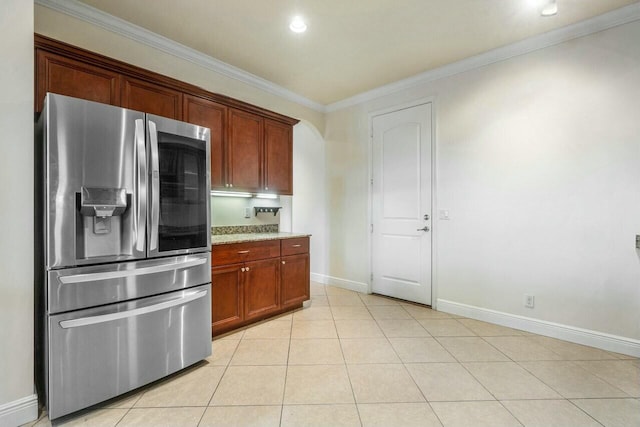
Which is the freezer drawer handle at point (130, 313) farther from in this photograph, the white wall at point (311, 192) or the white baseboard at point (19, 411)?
the white wall at point (311, 192)

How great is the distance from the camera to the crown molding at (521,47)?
238 cm

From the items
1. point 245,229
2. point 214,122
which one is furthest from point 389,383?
point 214,122

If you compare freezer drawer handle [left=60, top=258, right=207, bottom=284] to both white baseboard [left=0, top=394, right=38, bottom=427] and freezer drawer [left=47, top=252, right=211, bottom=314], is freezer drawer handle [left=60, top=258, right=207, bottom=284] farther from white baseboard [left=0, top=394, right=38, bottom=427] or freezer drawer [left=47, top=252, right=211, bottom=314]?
white baseboard [left=0, top=394, right=38, bottom=427]

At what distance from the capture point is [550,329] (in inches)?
107

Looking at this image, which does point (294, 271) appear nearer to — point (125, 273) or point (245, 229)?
point (245, 229)

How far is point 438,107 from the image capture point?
3424mm

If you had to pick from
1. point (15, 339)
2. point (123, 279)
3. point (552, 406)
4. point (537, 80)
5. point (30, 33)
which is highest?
point (537, 80)

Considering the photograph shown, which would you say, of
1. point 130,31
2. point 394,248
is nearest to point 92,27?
point 130,31

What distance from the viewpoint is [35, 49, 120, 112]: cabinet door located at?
76.5 inches

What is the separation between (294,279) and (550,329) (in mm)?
2585

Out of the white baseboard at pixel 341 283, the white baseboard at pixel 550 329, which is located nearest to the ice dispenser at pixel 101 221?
the white baseboard at pixel 341 283

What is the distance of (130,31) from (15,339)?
2.49 meters

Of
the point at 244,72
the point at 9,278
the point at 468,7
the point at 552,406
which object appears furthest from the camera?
the point at 244,72

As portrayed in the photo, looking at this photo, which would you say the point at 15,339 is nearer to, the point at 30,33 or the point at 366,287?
the point at 30,33
